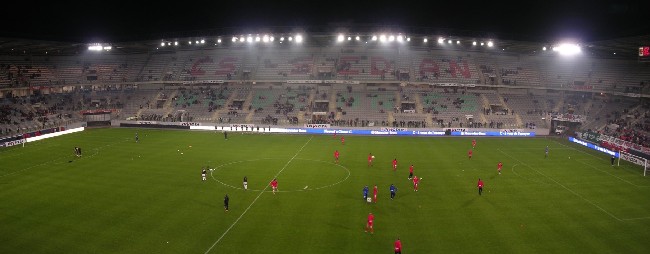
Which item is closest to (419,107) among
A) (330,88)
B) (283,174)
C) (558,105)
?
(330,88)

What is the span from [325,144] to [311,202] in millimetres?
22139

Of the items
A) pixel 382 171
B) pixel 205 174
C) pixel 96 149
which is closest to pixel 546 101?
pixel 382 171

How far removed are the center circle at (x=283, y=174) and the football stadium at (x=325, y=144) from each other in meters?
0.28

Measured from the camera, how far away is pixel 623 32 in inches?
1844

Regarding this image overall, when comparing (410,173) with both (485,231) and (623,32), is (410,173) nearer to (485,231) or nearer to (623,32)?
(485,231)

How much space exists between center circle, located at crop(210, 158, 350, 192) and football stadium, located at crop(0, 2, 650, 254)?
0.28 metres

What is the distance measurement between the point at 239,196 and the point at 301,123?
119ft

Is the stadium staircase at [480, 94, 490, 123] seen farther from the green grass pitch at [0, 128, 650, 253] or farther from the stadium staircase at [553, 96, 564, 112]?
the green grass pitch at [0, 128, 650, 253]

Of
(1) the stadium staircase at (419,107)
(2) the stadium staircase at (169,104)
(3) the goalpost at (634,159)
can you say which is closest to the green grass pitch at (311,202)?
(3) the goalpost at (634,159)

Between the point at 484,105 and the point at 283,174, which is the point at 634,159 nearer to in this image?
the point at 484,105

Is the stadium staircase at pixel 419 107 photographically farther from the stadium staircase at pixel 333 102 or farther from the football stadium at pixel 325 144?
the stadium staircase at pixel 333 102

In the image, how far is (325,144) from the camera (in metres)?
48.4

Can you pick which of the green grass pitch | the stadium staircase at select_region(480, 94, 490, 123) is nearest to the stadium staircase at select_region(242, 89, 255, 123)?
the green grass pitch

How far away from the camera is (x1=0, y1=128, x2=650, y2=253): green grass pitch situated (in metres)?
20.5
